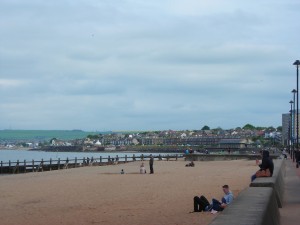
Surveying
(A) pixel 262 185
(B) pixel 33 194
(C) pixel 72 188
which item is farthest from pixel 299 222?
(C) pixel 72 188

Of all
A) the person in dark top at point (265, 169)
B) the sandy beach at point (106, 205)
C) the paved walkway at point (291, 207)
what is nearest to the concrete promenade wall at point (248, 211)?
the paved walkway at point (291, 207)

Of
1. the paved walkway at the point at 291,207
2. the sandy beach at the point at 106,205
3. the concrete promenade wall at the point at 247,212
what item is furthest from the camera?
the sandy beach at the point at 106,205

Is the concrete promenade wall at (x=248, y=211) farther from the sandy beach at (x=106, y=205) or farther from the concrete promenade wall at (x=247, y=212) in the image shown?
the sandy beach at (x=106, y=205)

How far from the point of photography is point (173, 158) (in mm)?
83438

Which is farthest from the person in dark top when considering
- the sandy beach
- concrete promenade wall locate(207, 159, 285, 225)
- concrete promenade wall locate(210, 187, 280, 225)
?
concrete promenade wall locate(210, 187, 280, 225)

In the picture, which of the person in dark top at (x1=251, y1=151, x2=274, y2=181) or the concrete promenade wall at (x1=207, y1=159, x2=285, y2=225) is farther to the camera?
the person in dark top at (x1=251, y1=151, x2=274, y2=181)

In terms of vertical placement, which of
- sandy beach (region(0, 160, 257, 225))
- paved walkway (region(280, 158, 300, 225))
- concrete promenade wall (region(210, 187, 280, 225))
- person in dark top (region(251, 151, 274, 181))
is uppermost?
person in dark top (region(251, 151, 274, 181))

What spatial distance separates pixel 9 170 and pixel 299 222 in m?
54.2

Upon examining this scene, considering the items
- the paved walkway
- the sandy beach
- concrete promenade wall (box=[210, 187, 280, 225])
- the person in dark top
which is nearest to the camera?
concrete promenade wall (box=[210, 187, 280, 225])

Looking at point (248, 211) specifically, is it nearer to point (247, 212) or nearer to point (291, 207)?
point (247, 212)

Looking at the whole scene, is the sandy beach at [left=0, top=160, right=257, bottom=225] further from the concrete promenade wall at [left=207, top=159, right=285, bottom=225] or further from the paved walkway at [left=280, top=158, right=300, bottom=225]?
the concrete promenade wall at [left=207, top=159, right=285, bottom=225]

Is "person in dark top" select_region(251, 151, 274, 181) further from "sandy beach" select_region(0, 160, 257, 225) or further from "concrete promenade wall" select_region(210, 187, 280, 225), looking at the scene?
"concrete promenade wall" select_region(210, 187, 280, 225)

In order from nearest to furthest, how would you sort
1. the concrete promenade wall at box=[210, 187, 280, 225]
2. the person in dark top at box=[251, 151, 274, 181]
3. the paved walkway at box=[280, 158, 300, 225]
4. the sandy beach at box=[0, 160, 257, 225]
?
the concrete promenade wall at box=[210, 187, 280, 225] < the paved walkway at box=[280, 158, 300, 225] < the sandy beach at box=[0, 160, 257, 225] < the person in dark top at box=[251, 151, 274, 181]

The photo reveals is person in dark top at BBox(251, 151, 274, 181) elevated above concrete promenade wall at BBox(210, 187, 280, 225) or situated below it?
above
